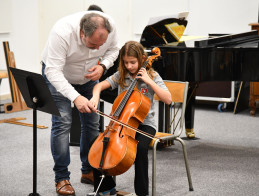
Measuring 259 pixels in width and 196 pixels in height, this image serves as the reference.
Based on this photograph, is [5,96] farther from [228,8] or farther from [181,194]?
[181,194]

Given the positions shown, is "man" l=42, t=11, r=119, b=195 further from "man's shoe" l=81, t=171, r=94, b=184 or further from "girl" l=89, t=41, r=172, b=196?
"girl" l=89, t=41, r=172, b=196

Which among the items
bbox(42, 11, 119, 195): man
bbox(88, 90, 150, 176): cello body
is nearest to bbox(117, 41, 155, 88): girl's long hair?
bbox(42, 11, 119, 195): man

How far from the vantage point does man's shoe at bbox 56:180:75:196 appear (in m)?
2.67

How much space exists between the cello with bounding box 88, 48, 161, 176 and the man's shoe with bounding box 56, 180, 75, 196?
1.72 feet

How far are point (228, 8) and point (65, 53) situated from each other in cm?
416

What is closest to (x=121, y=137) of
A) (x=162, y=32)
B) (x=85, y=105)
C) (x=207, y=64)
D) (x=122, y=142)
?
(x=122, y=142)

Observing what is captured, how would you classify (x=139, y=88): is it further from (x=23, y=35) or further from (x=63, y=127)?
(x=23, y=35)

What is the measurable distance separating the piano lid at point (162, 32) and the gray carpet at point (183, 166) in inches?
40.4

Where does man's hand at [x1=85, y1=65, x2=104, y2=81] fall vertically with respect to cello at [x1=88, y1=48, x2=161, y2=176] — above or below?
above

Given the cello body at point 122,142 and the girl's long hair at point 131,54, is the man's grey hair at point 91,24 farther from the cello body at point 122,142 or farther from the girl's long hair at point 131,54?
the cello body at point 122,142

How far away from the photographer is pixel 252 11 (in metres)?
5.84

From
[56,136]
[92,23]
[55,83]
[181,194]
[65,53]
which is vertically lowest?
[181,194]

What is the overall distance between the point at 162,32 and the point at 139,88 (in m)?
1.40

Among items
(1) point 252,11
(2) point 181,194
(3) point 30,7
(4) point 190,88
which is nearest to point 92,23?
(2) point 181,194
